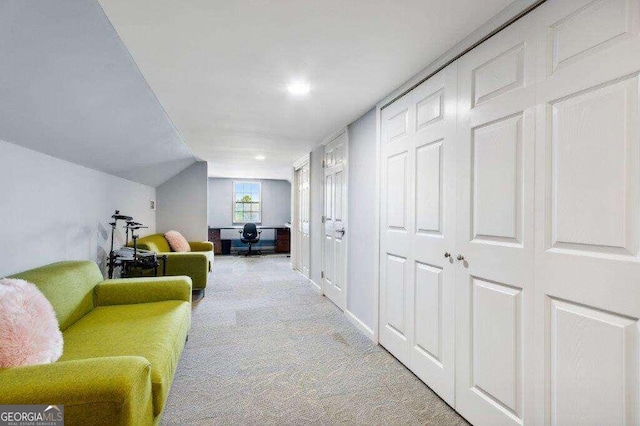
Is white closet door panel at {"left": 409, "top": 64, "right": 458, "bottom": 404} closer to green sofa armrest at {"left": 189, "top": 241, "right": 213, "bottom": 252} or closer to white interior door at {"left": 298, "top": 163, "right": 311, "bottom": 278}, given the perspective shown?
white interior door at {"left": 298, "top": 163, "right": 311, "bottom": 278}

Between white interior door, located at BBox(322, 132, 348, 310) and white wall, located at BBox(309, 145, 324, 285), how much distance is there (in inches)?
9.0

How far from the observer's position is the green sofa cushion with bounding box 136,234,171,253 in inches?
163

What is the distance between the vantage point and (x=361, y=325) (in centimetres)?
301

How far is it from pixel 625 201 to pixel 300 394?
1909 millimetres

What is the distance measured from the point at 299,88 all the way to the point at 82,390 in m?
2.18

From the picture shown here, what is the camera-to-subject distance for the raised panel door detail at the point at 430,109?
1.94 m

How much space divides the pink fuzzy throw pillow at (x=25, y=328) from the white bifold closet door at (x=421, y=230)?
204 cm

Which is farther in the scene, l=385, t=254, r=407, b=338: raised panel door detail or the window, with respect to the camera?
the window

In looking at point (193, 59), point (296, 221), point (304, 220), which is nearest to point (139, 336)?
point (193, 59)

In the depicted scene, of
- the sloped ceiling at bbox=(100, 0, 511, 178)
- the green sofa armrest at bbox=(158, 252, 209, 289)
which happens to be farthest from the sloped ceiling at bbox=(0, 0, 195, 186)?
the green sofa armrest at bbox=(158, 252, 209, 289)

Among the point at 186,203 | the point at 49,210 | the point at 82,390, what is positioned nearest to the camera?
the point at 82,390

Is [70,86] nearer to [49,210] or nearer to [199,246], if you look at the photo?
[49,210]

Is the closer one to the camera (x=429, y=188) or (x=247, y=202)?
(x=429, y=188)

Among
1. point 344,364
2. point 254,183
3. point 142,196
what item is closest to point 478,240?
point 344,364
